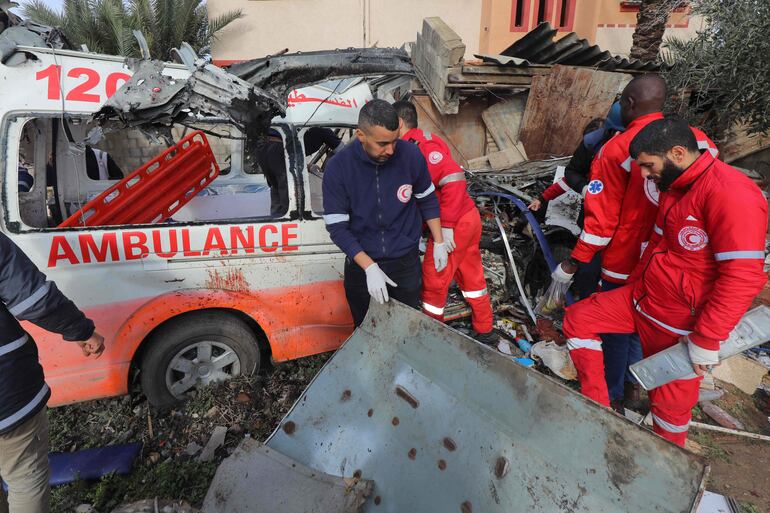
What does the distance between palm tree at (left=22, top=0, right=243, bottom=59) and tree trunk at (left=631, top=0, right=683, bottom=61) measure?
9.17 m

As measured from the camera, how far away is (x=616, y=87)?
750cm

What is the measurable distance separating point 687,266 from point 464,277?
1.69 metres

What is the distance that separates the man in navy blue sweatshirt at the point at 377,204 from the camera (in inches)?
98.0

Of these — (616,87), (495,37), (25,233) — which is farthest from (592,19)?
(25,233)

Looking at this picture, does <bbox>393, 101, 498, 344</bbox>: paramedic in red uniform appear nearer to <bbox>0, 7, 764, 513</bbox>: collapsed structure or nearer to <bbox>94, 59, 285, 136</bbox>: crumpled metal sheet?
<bbox>0, 7, 764, 513</bbox>: collapsed structure

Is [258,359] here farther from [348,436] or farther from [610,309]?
[610,309]

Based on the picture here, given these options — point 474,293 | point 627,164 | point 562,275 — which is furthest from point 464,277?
point 627,164

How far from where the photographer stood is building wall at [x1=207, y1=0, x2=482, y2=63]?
40.9 ft

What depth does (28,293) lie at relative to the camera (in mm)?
1796

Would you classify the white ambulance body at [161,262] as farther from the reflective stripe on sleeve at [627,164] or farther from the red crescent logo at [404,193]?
the reflective stripe on sleeve at [627,164]

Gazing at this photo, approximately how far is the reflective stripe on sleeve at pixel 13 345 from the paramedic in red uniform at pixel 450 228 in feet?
7.97

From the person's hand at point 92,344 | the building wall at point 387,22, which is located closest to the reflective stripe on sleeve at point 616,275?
the person's hand at point 92,344

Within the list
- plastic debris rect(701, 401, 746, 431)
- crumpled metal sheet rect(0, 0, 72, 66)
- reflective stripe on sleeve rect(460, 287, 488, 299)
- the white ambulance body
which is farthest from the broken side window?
plastic debris rect(701, 401, 746, 431)

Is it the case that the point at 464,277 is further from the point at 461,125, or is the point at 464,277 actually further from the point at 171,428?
the point at 461,125
